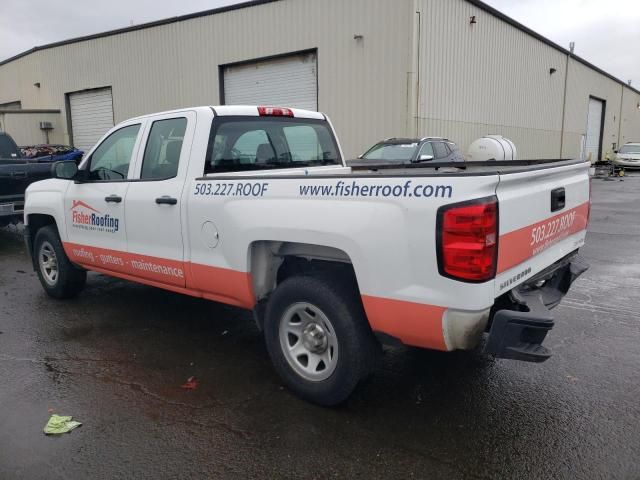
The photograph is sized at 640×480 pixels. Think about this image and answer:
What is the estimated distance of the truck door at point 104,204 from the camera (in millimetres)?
4812

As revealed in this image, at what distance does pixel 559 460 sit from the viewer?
9.59 feet

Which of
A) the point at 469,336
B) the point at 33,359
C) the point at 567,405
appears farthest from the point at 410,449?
the point at 33,359

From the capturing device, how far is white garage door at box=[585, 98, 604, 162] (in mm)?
34750

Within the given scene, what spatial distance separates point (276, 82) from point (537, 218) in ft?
54.2

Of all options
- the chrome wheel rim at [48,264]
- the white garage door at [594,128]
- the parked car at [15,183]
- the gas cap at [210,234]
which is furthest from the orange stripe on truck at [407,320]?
the white garage door at [594,128]

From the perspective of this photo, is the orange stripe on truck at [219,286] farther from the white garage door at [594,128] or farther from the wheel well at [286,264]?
the white garage door at [594,128]

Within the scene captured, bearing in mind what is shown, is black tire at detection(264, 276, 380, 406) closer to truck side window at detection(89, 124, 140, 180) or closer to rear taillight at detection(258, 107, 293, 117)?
rear taillight at detection(258, 107, 293, 117)

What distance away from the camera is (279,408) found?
353cm

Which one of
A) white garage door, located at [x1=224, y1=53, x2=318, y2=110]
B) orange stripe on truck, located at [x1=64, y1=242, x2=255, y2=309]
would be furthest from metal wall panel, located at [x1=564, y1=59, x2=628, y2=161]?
orange stripe on truck, located at [x1=64, y1=242, x2=255, y2=309]

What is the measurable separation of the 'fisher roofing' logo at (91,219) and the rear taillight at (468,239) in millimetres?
3175

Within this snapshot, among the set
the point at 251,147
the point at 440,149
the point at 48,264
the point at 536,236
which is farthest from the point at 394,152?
the point at 536,236

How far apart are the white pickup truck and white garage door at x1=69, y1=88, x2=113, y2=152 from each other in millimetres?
20942

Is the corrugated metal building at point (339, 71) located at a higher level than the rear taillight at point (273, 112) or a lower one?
higher

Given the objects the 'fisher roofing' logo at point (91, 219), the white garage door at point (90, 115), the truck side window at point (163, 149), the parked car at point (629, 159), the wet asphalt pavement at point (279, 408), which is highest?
the white garage door at point (90, 115)
